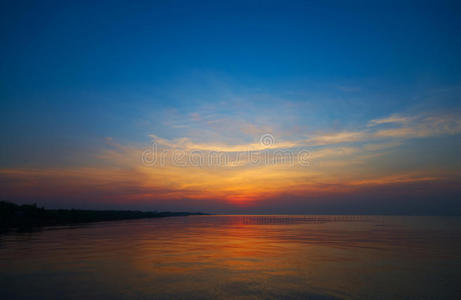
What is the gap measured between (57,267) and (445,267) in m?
28.5

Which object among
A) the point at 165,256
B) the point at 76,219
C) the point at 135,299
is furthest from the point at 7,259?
the point at 76,219

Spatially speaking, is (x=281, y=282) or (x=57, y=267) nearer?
(x=281, y=282)

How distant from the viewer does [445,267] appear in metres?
22.1

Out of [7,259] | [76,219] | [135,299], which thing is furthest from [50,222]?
[135,299]

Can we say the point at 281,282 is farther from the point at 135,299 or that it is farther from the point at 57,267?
the point at 57,267

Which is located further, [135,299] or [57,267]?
[57,267]

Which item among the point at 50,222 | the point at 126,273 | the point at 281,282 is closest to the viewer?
the point at 281,282

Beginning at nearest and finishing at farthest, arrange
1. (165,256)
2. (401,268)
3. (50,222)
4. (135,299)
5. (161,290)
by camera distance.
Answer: (135,299) < (161,290) < (401,268) < (165,256) < (50,222)

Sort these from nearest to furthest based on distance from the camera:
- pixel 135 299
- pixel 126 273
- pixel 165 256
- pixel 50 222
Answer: pixel 135 299 → pixel 126 273 → pixel 165 256 → pixel 50 222

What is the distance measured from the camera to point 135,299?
14.0 m

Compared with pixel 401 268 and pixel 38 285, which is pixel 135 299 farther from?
pixel 401 268

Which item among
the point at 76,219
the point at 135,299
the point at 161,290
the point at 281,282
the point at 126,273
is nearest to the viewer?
the point at 135,299

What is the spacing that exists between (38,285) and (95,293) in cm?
386

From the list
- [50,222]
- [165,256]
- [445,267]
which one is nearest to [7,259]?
[165,256]
